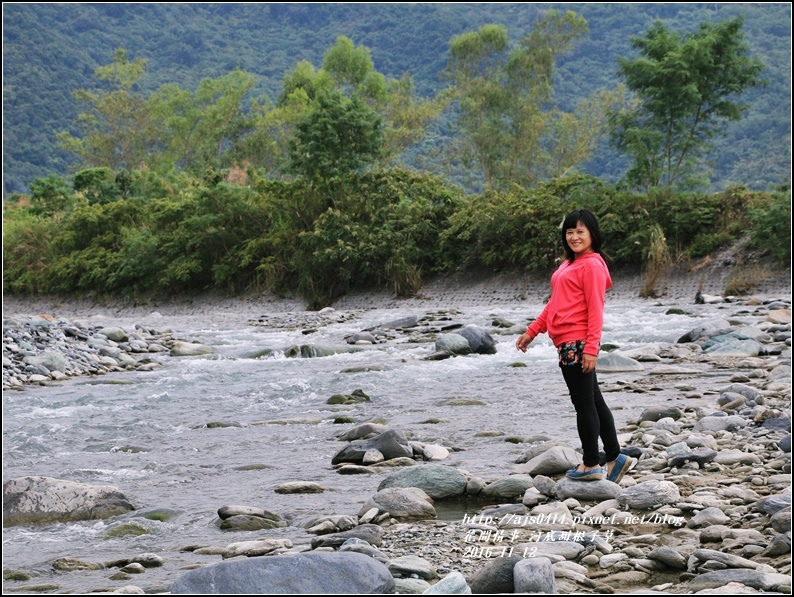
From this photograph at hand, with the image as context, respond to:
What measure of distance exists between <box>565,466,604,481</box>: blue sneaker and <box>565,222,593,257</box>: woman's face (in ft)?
3.17

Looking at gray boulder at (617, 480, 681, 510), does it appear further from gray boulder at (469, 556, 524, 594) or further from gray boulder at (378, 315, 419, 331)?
gray boulder at (378, 315, 419, 331)

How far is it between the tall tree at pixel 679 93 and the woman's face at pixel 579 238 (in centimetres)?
1612

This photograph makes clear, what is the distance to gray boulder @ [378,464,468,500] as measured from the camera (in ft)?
13.4

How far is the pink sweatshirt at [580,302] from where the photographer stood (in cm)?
385

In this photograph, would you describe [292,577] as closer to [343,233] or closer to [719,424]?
[719,424]

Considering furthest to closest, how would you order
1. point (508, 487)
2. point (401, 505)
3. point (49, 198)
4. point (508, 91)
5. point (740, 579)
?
point (508, 91) → point (49, 198) → point (508, 487) → point (401, 505) → point (740, 579)

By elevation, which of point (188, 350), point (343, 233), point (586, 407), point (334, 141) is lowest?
point (188, 350)

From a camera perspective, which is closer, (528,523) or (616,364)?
(528,523)

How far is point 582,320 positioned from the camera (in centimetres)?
390

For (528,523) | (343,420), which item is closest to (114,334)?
(343,420)

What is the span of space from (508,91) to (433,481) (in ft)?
105

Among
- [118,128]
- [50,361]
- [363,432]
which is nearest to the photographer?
[363,432]

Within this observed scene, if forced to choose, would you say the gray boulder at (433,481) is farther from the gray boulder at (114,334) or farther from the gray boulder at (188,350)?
the gray boulder at (114,334)

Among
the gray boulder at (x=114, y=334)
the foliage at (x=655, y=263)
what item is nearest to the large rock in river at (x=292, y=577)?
the gray boulder at (x=114, y=334)
